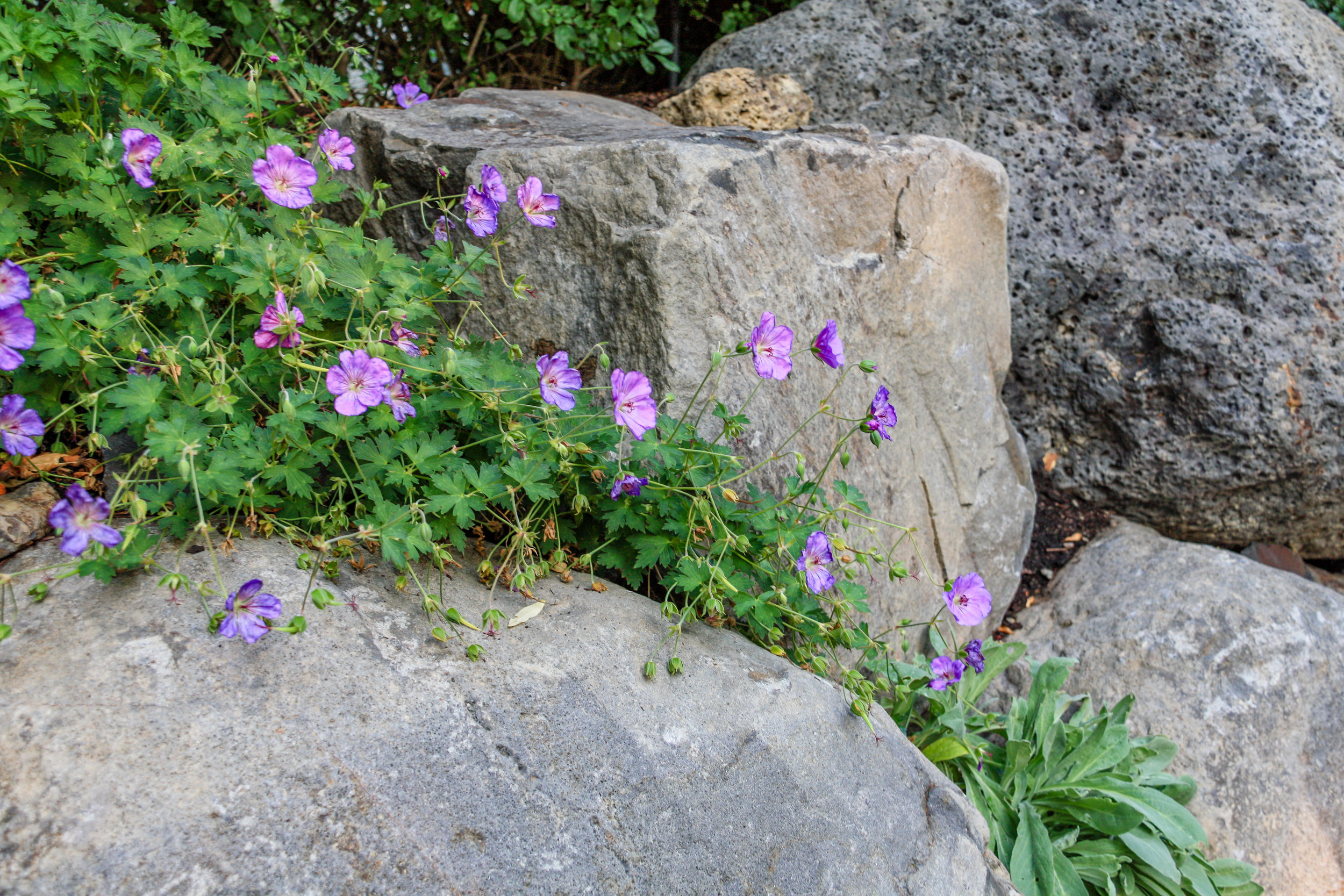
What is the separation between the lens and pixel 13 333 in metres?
1.42

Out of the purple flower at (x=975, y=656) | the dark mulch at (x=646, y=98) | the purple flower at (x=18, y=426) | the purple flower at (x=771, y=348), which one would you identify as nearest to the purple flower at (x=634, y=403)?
the purple flower at (x=771, y=348)

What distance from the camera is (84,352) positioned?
157cm

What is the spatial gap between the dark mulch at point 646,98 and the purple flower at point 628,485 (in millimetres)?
2959

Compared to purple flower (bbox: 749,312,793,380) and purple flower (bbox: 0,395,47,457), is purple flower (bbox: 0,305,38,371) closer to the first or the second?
purple flower (bbox: 0,395,47,457)

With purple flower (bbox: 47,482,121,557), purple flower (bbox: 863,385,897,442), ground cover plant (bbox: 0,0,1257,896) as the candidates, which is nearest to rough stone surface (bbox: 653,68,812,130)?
ground cover plant (bbox: 0,0,1257,896)

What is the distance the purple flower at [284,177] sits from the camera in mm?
1772

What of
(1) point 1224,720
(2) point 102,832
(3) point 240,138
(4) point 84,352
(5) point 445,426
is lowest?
A: (1) point 1224,720

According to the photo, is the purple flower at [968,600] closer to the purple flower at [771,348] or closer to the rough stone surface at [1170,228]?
the purple flower at [771,348]

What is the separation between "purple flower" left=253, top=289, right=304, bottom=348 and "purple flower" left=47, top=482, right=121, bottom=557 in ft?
1.41

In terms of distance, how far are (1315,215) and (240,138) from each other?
3881 millimetres

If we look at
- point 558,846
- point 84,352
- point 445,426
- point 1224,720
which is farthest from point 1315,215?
point 84,352

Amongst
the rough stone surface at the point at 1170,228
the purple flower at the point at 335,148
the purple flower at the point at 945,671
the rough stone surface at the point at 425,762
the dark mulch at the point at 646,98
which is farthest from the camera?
the dark mulch at the point at 646,98

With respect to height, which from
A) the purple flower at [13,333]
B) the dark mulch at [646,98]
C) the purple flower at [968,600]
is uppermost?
the purple flower at [13,333]

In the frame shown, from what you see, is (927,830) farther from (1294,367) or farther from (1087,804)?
(1294,367)
